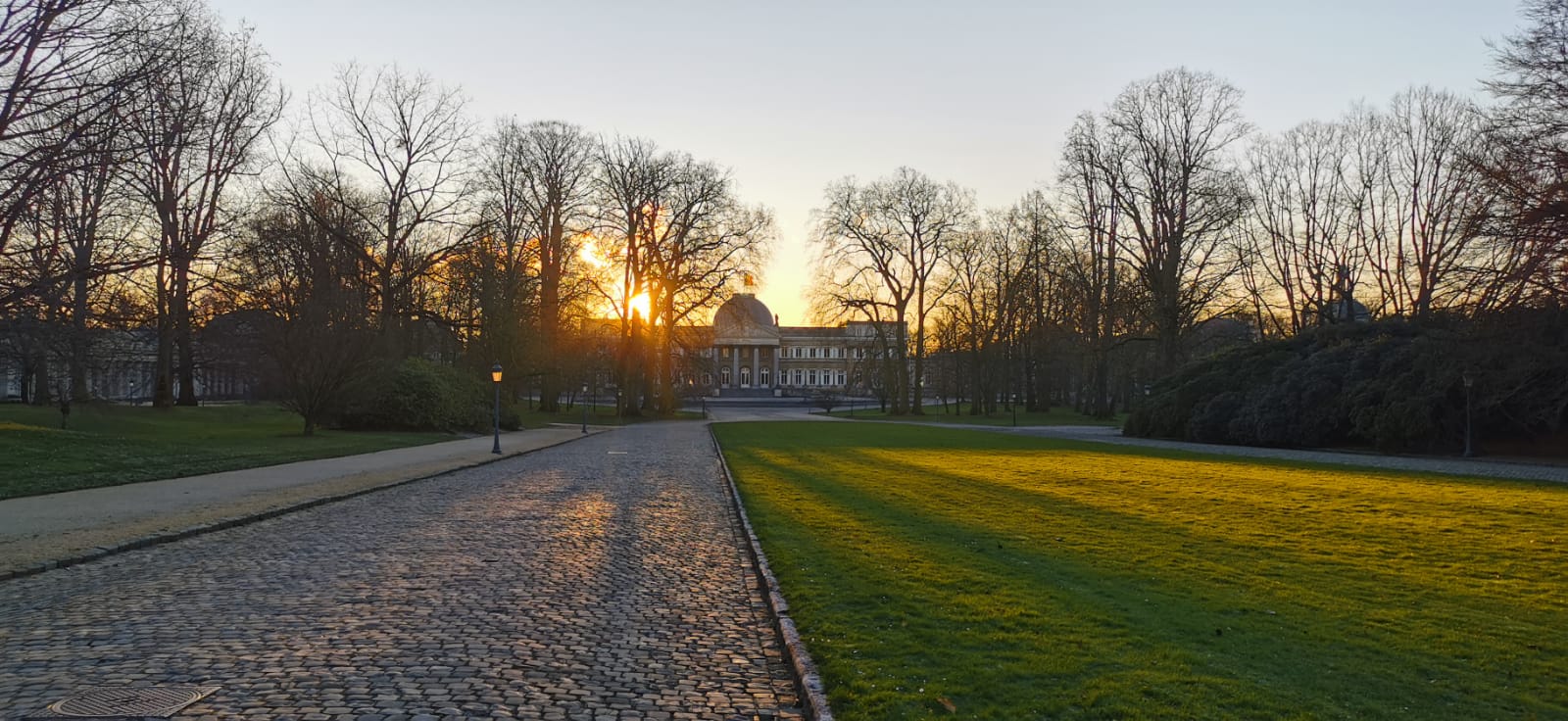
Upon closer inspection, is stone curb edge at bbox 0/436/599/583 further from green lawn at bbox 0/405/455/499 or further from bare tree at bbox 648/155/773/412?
bare tree at bbox 648/155/773/412

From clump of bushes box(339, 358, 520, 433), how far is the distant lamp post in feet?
109

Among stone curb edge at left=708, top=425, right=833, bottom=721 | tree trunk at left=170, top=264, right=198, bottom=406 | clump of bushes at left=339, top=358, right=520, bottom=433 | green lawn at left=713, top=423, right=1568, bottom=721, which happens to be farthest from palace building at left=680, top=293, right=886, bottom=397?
stone curb edge at left=708, top=425, right=833, bottom=721

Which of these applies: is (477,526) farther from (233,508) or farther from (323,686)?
(323,686)

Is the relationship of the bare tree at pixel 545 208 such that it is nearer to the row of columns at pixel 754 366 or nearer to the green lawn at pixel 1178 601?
the green lawn at pixel 1178 601

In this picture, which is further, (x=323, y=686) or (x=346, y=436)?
(x=346, y=436)

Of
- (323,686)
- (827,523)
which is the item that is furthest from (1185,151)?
(323,686)

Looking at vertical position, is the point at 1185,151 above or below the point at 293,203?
above

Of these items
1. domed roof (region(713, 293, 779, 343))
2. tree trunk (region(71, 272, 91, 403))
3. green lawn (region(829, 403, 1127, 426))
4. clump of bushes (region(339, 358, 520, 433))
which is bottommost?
green lawn (region(829, 403, 1127, 426))

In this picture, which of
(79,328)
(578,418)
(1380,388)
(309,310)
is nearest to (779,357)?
(578,418)

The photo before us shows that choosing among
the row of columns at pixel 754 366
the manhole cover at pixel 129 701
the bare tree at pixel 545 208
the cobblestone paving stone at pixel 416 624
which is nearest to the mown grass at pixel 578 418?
the bare tree at pixel 545 208

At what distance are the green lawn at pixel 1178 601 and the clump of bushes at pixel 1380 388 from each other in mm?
10030

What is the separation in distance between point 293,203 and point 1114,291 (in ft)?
130

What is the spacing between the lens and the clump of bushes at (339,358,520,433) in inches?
1419

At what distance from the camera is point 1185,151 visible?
44344 millimetres
